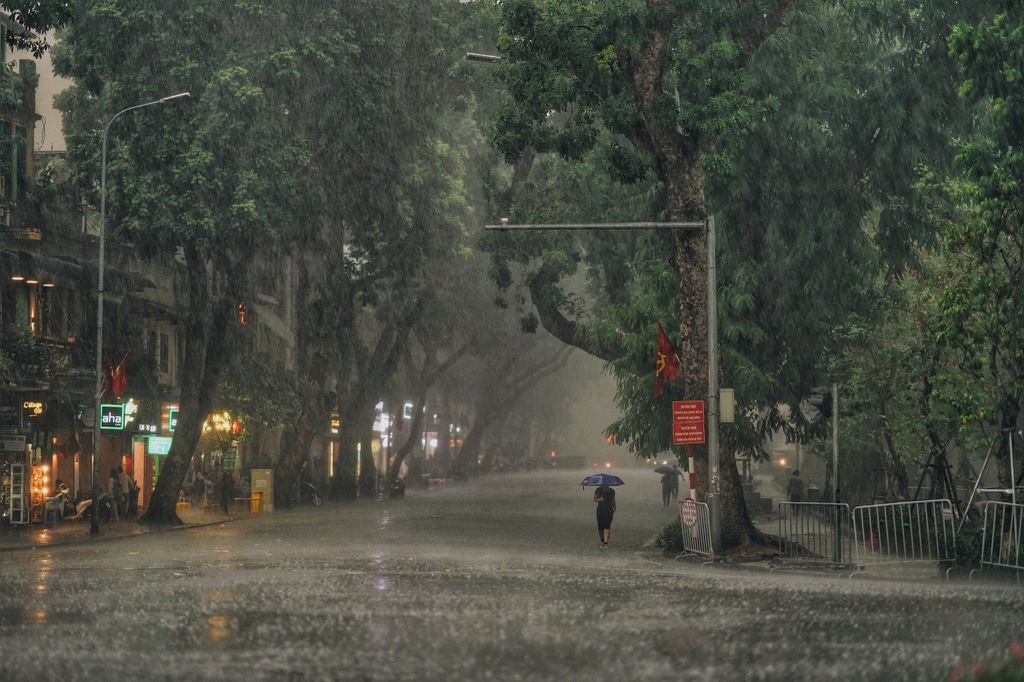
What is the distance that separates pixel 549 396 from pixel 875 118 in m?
75.1

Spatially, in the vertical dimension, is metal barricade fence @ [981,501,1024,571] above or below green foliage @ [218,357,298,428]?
below

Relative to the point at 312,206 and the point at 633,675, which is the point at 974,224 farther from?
the point at 312,206

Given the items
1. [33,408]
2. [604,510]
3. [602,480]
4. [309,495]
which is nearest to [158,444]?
[33,408]

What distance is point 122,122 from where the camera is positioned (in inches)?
1517

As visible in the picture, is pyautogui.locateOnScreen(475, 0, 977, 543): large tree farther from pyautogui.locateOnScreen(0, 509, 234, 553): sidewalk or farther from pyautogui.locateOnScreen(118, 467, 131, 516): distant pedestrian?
pyautogui.locateOnScreen(118, 467, 131, 516): distant pedestrian

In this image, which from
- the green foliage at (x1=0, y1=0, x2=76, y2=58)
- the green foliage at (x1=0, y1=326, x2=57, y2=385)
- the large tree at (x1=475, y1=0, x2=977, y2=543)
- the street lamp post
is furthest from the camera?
the street lamp post

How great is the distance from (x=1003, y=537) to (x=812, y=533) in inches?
265

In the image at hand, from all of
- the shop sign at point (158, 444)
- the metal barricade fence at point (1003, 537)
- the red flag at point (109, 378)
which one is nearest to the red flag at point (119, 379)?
the red flag at point (109, 378)

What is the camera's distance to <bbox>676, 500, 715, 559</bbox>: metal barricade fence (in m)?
27.5

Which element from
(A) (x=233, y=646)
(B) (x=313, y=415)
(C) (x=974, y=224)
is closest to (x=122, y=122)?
(B) (x=313, y=415)

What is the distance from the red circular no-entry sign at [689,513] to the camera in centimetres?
2798

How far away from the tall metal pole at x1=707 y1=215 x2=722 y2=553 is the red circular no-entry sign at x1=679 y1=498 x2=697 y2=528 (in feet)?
1.53

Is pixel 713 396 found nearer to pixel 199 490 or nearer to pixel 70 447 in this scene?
pixel 70 447

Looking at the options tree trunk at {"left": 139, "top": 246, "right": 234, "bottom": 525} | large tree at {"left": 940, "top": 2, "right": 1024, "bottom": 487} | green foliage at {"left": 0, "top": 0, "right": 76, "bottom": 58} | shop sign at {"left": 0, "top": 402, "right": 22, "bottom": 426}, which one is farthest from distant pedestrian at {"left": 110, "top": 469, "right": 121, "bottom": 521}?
large tree at {"left": 940, "top": 2, "right": 1024, "bottom": 487}
